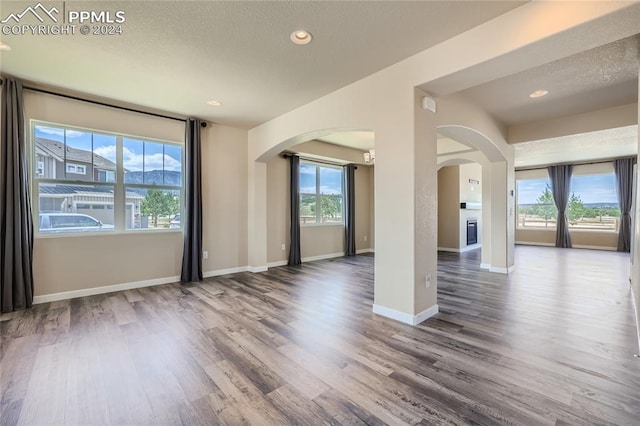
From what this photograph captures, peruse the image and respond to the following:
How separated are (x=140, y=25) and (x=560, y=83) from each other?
4755 mm

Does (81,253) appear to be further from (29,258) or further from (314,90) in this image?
(314,90)

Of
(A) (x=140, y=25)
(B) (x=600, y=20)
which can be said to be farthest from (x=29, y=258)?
(B) (x=600, y=20)

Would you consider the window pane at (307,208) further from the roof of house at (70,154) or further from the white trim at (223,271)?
the roof of house at (70,154)

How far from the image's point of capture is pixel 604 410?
66.3 inches

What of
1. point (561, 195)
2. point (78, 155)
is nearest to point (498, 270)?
point (561, 195)

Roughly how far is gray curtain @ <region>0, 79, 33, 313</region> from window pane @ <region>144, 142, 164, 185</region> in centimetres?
139

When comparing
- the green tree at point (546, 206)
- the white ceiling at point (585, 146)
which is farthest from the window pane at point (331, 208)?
the green tree at point (546, 206)

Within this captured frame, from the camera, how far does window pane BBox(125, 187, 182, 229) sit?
174 inches

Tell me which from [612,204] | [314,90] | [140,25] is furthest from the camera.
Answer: [612,204]

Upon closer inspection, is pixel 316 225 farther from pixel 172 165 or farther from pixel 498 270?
pixel 498 270

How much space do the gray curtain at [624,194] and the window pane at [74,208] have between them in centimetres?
1237

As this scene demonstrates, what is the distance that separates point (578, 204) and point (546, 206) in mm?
820

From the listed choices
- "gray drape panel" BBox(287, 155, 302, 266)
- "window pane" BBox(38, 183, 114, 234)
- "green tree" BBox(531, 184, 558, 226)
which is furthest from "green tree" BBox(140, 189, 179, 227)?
"green tree" BBox(531, 184, 558, 226)

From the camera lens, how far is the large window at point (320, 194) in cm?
696
